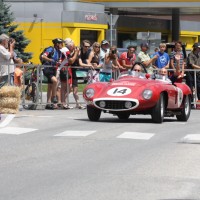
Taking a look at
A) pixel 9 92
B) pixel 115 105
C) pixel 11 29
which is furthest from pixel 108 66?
pixel 11 29

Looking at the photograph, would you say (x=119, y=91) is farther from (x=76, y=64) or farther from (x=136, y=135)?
(x=76, y=64)

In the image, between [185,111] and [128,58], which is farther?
[128,58]

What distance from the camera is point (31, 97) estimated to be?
22938 mm

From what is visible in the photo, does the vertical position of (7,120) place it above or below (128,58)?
below

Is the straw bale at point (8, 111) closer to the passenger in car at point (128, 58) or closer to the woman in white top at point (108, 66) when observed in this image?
the woman in white top at point (108, 66)

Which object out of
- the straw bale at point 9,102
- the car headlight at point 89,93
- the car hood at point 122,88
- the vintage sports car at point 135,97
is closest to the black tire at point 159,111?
the vintage sports car at point 135,97

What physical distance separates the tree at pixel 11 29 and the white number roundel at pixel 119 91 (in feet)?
81.4

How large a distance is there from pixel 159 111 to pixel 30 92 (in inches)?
248

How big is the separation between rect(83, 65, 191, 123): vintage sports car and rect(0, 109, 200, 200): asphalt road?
0.29 m

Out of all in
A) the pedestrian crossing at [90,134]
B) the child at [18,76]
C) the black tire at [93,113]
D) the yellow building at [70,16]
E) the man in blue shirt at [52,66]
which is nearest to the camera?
the pedestrian crossing at [90,134]

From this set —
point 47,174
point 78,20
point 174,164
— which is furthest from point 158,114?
point 78,20

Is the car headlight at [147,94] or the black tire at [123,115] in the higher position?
the car headlight at [147,94]

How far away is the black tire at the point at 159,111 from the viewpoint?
1747 cm

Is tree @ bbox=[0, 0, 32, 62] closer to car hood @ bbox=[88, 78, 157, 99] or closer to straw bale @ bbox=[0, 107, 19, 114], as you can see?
straw bale @ bbox=[0, 107, 19, 114]
